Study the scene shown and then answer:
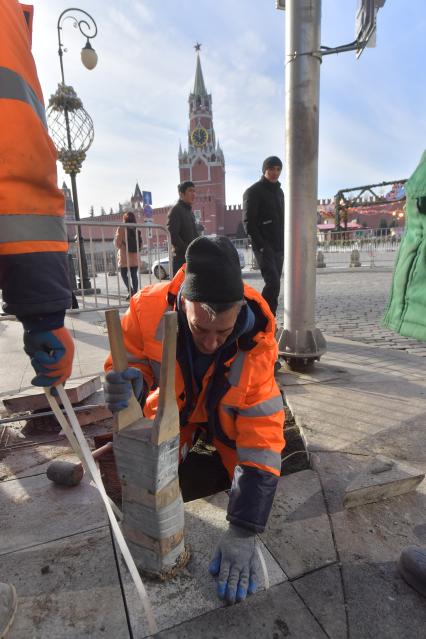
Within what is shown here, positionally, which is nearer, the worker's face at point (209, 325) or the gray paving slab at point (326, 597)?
the gray paving slab at point (326, 597)

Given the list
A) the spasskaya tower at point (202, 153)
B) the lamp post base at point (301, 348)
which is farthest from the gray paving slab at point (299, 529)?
the spasskaya tower at point (202, 153)

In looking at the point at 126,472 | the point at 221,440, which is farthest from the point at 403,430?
the point at 126,472

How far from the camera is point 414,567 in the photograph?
1354 millimetres

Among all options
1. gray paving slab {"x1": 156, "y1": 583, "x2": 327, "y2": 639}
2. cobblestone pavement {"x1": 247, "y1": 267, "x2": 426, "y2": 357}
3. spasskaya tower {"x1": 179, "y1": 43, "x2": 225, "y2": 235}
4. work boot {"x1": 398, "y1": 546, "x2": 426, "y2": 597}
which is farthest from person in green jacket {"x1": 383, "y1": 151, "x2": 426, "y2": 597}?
spasskaya tower {"x1": 179, "y1": 43, "x2": 225, "y2": 235}

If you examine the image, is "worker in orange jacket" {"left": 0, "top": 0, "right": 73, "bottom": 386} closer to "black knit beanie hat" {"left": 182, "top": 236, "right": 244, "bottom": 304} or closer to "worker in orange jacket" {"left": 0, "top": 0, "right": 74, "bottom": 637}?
"worker in orange jacket" {"left": 0, "top": 0, "right": 74, "bottom": 637}

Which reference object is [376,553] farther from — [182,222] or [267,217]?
[182,222]

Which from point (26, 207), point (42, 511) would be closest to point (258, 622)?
point (42, 511)

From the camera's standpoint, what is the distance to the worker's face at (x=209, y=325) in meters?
1.38

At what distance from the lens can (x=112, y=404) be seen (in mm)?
1228

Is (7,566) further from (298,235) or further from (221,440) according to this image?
(298,235)

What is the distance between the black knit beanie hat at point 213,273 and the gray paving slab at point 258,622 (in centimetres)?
103

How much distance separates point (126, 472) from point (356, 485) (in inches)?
43.9

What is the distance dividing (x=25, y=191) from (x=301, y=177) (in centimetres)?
262

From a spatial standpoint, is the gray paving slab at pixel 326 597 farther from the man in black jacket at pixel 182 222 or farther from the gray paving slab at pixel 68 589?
the man in black jacket at pixel 182 222
